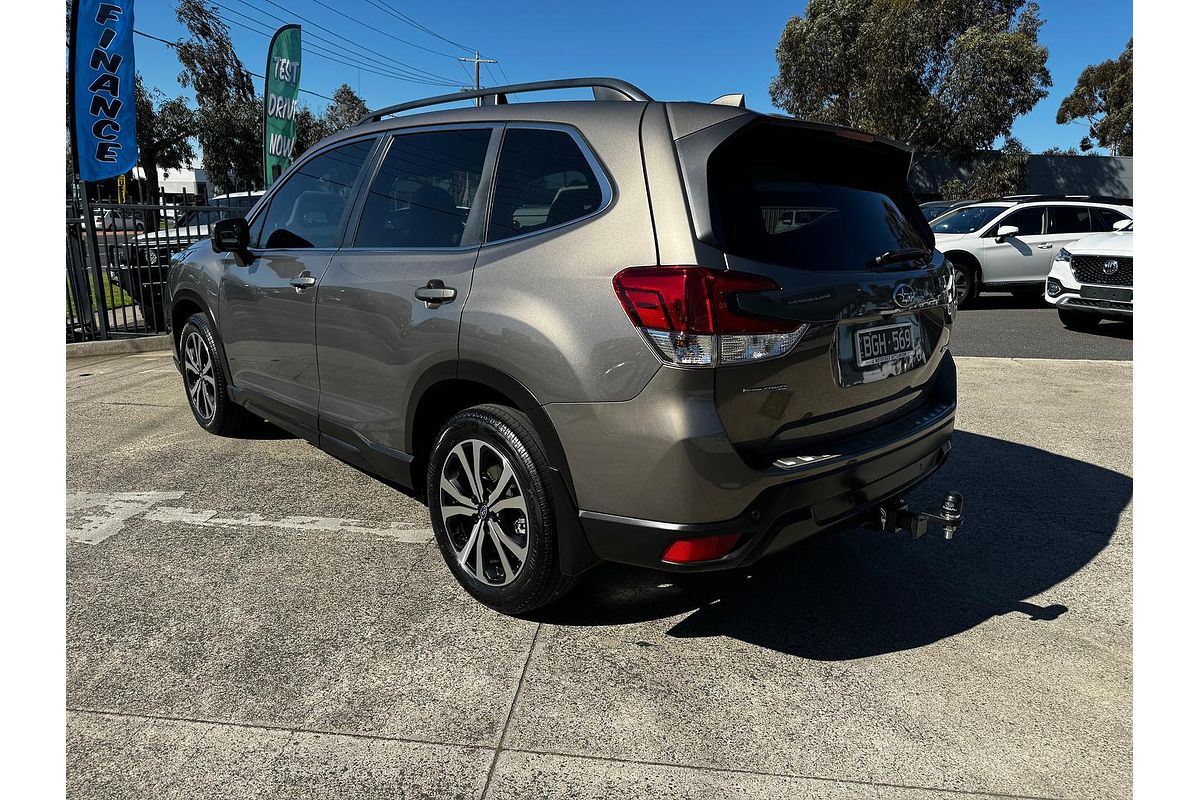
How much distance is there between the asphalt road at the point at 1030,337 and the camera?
897 cm

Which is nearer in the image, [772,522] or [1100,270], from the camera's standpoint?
[772,522]

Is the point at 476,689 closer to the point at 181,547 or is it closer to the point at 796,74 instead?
the point at 181,547

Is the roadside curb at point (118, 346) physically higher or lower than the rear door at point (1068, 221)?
lower

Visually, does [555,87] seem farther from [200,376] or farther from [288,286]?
[200,376]

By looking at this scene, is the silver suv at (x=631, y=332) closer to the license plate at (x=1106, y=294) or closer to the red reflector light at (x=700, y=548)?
the red reflector light at (x=700, y=548)

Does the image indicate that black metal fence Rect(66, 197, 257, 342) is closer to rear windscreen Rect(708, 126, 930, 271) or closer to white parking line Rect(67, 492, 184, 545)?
white parking line Rect(67, 492, 184, 545)

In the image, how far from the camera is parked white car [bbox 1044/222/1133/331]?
9828 millimetres

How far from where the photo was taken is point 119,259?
9.81 meters

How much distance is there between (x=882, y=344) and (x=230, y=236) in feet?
11.2

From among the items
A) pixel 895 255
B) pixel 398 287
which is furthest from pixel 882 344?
pixel 398 287

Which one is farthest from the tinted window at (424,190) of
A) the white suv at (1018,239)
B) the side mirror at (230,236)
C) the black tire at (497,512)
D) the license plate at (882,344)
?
the white suv at (1018,239)

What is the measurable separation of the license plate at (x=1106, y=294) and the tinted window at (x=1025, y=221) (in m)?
2.87

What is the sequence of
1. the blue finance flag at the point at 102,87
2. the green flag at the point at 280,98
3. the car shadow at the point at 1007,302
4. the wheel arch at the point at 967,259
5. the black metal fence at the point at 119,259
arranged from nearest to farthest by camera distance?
the blue finance flag at the point at 102,87
the black metal fence at the point at 119,259
the wheel arch at the point at 967,259
the car shadow at the point at 1007,302
the green flag at the point at 280,98

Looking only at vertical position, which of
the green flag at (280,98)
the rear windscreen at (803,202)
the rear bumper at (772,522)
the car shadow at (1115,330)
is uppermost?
the green flag at (280,98)
